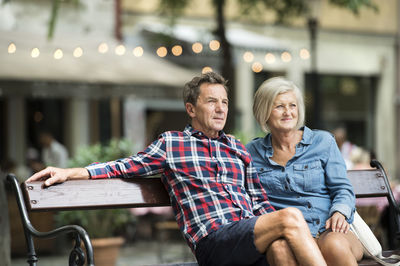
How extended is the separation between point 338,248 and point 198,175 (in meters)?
0.89

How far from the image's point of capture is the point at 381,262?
4.63 metres

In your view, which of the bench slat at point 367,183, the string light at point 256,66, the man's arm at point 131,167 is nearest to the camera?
the man's arm at point 131,167

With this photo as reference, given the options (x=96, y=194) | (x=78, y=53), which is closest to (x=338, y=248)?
(x=96, y=194)

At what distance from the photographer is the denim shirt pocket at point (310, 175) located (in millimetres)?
4727

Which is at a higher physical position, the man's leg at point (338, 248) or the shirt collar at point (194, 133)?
the shirt collar at point (194, 133)

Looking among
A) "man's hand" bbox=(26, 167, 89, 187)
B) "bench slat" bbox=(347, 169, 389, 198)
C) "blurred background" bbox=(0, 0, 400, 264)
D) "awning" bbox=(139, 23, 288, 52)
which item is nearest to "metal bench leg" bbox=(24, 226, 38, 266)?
"man's hand" bbox=(26, 167, 89, 187)

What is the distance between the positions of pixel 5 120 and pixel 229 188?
10074 mm

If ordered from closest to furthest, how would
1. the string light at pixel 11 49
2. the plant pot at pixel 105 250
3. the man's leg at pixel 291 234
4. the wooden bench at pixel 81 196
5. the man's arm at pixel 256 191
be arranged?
the man's leg at pixel 291 234 < the wooden bench at pixel 81 196 < the man's arm at pixel 256 191 < the plant pot at pixel 105 250 < the string light at pixel 11 49

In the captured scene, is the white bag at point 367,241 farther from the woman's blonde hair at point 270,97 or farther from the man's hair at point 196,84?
the man's hair at point 196,84

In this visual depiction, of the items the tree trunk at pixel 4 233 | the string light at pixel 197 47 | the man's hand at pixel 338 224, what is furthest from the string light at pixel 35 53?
the man's hand at pixel 338 224

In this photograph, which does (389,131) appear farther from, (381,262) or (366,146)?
(381,262)

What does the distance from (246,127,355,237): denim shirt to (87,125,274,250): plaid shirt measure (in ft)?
0.45

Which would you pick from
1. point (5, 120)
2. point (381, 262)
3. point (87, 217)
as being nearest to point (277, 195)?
point (381, 262)

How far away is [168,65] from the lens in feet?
36.8
